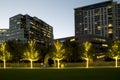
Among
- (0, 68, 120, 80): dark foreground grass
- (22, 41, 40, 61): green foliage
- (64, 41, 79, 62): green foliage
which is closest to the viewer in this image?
(0, 68, 120, 80): dark foreground grass

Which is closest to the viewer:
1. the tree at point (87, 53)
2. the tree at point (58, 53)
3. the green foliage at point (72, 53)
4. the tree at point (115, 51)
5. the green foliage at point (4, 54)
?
the tree at point (58, 53)

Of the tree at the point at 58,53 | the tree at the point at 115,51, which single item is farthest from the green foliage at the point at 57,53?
the tree at the point at 115,51

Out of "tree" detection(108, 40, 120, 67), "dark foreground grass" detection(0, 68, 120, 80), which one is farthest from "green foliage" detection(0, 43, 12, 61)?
"dark foreground grass" detection(0, 68, 120, 80)

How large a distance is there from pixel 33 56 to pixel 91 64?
22876 millimetres

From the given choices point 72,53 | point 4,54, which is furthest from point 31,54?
point 72,53

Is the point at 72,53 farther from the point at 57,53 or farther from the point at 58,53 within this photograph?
the point at 57,53

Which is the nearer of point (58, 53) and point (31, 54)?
point (58, 53)

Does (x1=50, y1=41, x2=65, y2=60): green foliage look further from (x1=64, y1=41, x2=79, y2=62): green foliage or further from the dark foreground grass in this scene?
the dark foreground grass

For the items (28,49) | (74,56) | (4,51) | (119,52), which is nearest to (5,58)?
(4,51)

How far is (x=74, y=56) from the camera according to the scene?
12425 cm

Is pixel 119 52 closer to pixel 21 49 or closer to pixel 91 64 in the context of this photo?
pixel 91 64

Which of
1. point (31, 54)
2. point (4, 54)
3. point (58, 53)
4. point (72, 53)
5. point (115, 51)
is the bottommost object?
point (72, 53)

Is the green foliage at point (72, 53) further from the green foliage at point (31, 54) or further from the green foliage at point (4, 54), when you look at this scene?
the green foliage at point (4, 54)

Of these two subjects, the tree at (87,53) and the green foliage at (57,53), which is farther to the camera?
the tree at (87,53)
